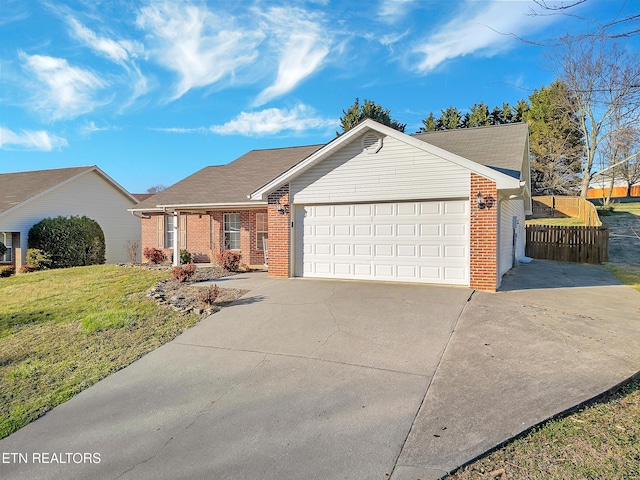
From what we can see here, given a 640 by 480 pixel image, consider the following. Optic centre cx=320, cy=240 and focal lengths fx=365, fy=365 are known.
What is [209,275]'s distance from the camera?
11.8 m

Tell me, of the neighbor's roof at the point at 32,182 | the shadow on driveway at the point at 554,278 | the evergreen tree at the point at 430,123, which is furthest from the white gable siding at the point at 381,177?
the evergreen tree at the point at 430,123

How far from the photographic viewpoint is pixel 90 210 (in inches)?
849

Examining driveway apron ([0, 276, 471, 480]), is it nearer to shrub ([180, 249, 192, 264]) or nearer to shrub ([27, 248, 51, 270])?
shrub ([180, 249, 192, 264])

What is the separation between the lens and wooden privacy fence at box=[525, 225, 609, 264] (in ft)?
53.9

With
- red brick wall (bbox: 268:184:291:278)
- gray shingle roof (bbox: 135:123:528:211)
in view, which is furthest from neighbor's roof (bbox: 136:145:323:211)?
red brick wall (bbox: 268:184:291:278)

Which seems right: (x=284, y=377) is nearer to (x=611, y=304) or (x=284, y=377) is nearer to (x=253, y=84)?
(x=611, y=304)

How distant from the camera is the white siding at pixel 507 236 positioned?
→ 10680 millimetres

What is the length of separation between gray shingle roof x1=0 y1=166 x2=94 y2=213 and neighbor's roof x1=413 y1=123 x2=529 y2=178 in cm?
1935

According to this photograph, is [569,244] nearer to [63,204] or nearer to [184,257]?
[184,257]

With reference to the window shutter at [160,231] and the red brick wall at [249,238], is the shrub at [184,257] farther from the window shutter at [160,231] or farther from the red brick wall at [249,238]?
the window shutter at [160,231]

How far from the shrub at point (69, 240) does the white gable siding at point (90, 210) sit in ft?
2.00

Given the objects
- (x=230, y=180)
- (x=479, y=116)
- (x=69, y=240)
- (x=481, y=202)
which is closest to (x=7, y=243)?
(x=69, y=240)

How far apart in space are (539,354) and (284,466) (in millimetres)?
3874

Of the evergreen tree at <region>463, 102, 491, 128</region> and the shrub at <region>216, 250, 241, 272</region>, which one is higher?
the evergreen tree at <region>463, 102, 491, 128</region>
